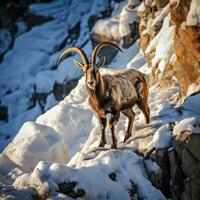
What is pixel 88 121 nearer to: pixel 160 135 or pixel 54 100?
pixel 160 135

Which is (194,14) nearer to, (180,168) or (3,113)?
(180,168)

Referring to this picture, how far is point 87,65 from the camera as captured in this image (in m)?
A: 11.1

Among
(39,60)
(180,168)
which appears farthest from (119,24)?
(180,168)

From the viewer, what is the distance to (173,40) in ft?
54.3

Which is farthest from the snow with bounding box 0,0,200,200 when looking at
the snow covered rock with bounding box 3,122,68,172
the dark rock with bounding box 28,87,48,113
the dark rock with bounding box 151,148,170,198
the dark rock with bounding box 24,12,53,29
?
the dark rock with bounding box 24,12,53,29

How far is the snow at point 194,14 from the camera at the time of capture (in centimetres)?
1319

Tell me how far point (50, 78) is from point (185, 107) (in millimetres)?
24563

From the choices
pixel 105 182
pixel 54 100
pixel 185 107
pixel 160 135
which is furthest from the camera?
pixel 54 100

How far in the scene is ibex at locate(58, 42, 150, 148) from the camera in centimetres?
1113

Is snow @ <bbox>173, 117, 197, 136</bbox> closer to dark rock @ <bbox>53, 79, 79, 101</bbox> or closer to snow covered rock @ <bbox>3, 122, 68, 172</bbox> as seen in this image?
snow covered rock @ <bbox>3, 122, 68, 172</bbox>

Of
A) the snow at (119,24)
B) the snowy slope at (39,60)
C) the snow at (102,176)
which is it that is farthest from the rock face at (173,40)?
the snowy slope at (39,60)

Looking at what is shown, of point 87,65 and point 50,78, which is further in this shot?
point 50,78

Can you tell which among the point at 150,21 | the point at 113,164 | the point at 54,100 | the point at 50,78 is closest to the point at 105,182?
the point at 113,164

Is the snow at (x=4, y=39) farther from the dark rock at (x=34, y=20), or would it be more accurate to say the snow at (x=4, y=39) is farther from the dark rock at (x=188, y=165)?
the dark rock at (x=188, y=165)
